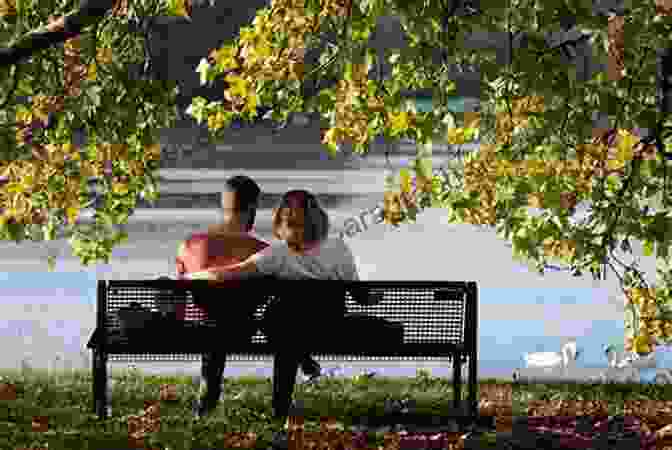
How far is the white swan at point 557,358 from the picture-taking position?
10109 mm

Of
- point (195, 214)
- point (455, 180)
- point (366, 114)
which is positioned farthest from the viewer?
point (195, 214)

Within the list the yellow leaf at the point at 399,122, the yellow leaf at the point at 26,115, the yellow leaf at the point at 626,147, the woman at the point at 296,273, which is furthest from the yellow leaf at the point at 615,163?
the yellow leaf at the point at 26,115

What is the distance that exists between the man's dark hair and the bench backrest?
23.3 inches

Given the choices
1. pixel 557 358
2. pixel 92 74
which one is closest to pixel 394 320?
pixel 92 74

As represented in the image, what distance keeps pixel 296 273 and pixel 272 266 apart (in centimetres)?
12

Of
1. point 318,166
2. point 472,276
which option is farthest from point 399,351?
point 318,166

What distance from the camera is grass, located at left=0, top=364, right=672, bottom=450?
653 cm

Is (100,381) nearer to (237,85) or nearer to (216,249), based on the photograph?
(216,249)

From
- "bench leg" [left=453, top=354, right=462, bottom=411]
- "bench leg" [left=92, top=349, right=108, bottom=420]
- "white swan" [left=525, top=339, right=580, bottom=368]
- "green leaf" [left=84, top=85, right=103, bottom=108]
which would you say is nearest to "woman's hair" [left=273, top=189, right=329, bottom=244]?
"bench leg" [left=453, top=354, right=462, bottom=411]

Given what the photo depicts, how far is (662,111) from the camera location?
7164 mm

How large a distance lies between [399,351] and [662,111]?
1.66 meters

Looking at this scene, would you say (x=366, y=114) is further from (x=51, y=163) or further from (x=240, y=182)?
(x=51, y=163)

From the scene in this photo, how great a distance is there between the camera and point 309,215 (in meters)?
7.03

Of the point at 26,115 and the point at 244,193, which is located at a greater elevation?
the point at 26,115
